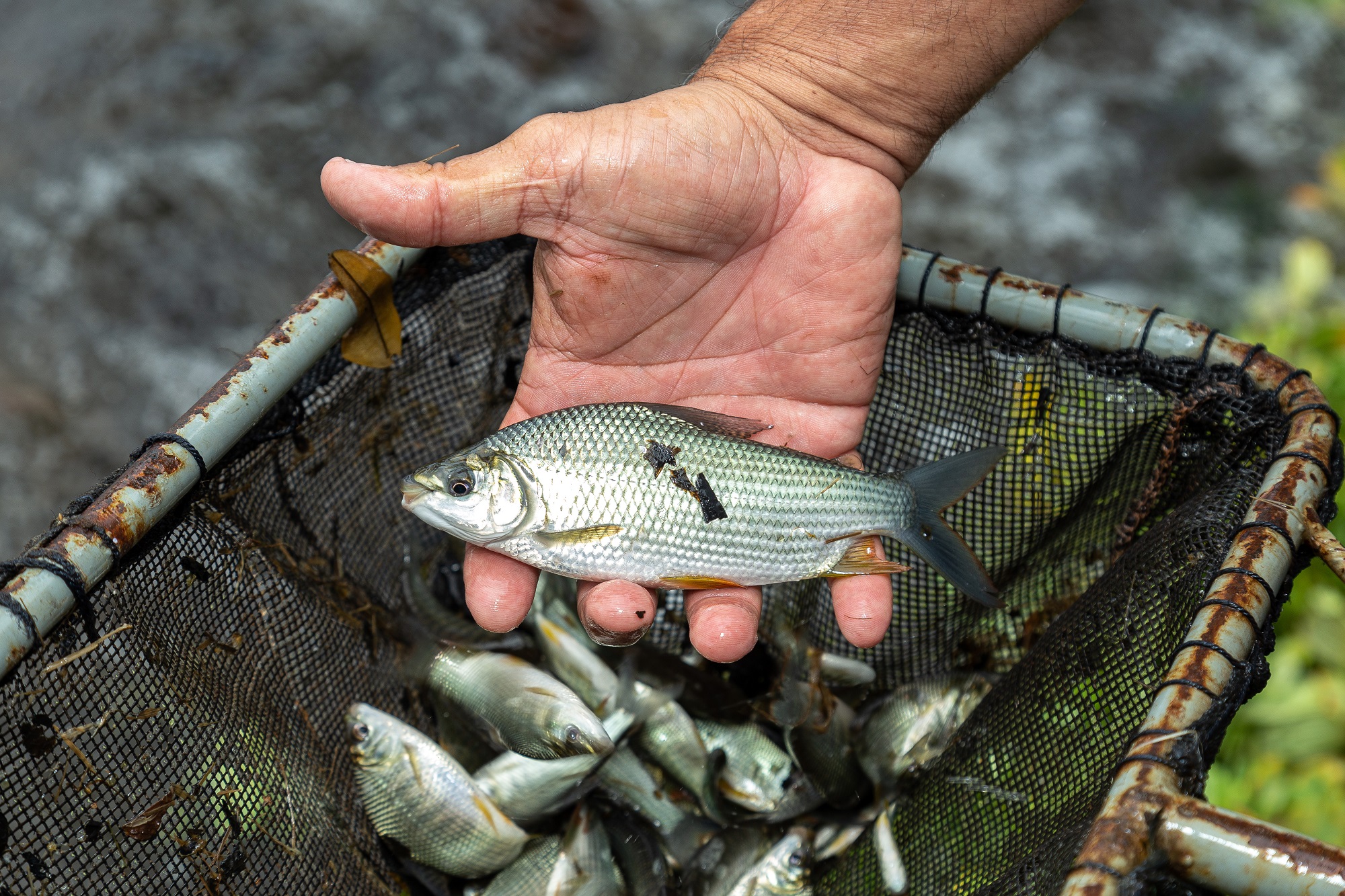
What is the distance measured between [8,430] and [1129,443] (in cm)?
570

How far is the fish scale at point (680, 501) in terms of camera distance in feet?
8.11

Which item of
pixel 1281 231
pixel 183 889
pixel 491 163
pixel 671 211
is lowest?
pixel 1281 231

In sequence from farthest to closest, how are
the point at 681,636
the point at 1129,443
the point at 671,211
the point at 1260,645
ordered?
the point at 681,636, the point at 1129,443, the point at 671,211, the point at 1260,645

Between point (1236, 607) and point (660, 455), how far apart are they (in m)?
1.33

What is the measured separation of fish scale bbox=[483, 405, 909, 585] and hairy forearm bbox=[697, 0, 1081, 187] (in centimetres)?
103

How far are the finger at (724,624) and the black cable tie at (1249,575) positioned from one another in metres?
1.07

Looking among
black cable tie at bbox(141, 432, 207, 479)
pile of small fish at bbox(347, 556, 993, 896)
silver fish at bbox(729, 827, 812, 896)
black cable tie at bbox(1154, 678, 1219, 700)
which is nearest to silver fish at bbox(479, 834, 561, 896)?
pile of small fish at bbox(347, 556, 993, 896)

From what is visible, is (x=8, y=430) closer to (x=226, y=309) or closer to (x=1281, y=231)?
(x=226, y=309)

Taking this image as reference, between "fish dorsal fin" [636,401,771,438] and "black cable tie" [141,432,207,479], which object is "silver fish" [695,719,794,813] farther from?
"black cable tie" [141,432,207,479]

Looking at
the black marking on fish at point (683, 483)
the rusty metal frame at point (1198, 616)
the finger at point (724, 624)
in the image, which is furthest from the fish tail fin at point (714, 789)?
the rusty metal frame at point (1198, 616)

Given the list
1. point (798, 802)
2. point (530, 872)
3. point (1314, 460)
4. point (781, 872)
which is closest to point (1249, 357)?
point (1314, 460)

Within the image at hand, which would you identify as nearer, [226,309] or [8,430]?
[8,430]

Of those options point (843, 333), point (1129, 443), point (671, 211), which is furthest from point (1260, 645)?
point (671, 211)

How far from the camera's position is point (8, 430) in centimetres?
555
